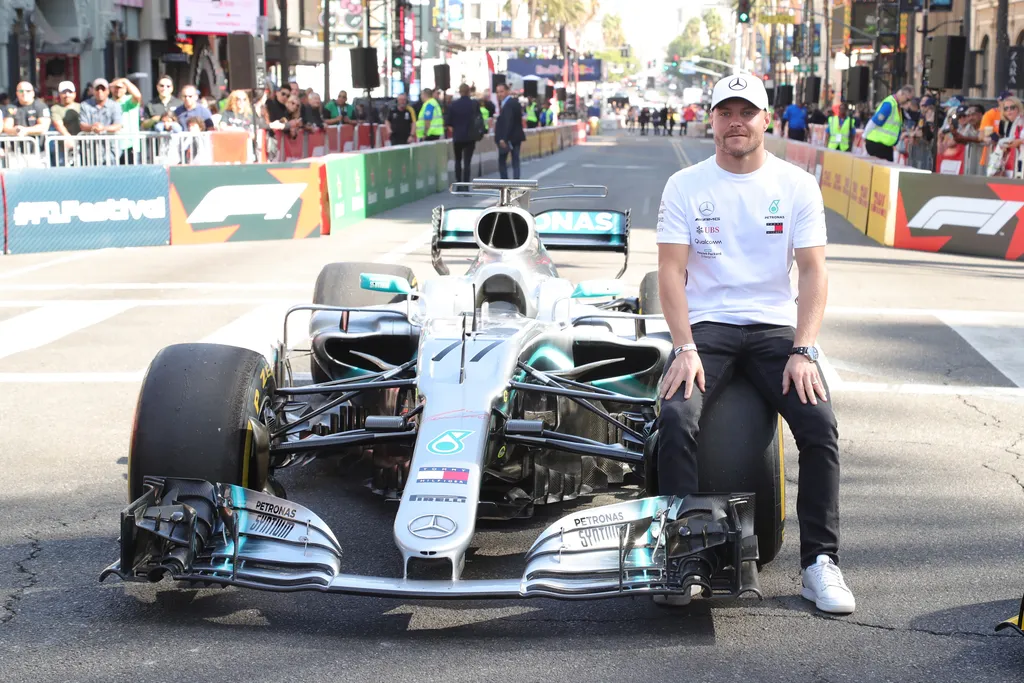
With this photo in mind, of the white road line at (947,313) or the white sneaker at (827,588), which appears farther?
the white road line at (947,313)

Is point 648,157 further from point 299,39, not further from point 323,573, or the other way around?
point 323,573

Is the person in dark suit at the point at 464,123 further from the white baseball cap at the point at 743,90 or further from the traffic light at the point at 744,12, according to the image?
the traffic light at the point at 744,12

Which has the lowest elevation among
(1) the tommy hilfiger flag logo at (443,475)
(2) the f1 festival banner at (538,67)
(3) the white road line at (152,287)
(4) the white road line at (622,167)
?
(4) the white road line at (622,167)

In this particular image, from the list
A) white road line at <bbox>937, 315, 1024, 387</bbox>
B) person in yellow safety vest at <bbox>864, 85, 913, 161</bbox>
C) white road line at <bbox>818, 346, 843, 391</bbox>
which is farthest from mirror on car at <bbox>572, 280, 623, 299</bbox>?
person in yellow safety vest at <bbox>864, 85, 913, 161</bbox>

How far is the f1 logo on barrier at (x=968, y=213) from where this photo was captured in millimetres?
17094

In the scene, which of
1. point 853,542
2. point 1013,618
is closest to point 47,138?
point 853,542

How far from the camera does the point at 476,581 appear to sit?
4625 millimetres

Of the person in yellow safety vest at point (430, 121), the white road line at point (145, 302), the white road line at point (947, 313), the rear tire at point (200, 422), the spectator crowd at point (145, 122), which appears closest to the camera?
the rear tire at point (200, 422)

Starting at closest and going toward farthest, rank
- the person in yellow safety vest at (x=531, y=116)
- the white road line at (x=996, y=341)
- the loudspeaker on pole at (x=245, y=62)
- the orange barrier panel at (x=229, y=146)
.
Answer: the white road line at (x=996, y=341) → the orange barrier panel at (x=229, y=146) → the loudspeaker on pole at (x=245, y=62) → the person in yellow safety vest at (x=531, y=116)

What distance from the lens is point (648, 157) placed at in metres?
44.3

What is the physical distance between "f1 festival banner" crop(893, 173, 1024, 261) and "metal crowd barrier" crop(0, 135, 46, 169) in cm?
1042

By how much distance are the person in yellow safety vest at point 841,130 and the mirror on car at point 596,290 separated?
24.2m

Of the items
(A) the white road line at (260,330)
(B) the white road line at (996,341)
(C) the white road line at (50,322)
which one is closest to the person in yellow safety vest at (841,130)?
(B) the white road line at (996,341)

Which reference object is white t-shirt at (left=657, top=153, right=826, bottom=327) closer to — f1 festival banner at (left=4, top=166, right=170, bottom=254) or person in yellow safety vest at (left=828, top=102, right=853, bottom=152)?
f1 festival banner at (left=4, top=166, right=170, bottom=254)
